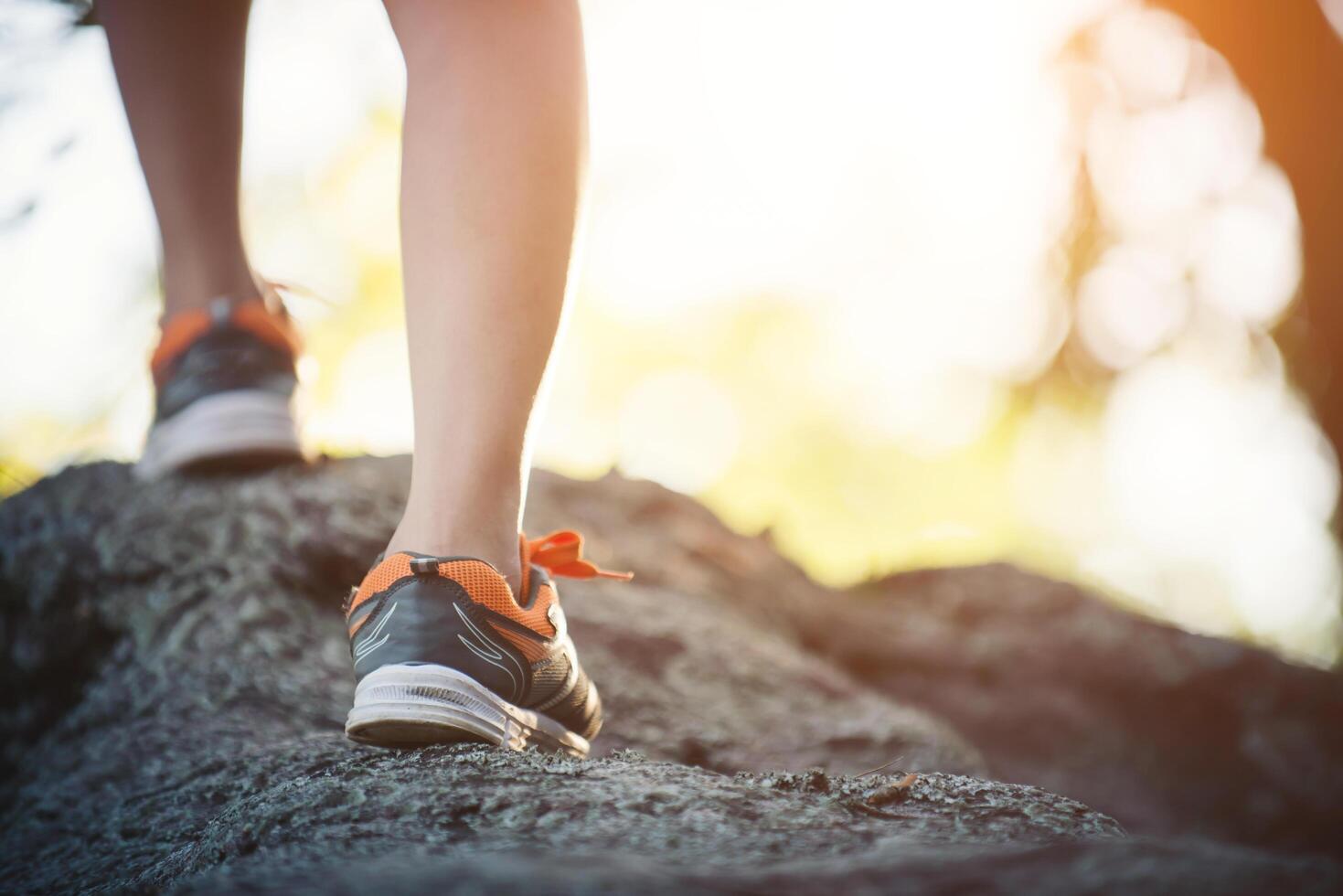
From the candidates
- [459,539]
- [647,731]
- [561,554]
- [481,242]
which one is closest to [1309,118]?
[647,731]

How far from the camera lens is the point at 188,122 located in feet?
7.46

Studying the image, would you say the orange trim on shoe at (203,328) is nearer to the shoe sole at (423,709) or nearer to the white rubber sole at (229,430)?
the white rubber sole at (229,430)

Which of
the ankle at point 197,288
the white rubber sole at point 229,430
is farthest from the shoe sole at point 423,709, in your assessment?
the ankle at point 197,288

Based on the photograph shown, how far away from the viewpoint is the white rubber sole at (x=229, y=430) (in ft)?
7.66

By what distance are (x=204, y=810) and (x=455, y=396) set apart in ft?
2.71

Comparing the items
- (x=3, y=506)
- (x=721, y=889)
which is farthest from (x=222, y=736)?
(x=3, y=506)

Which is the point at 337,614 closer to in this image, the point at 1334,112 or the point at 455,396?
the point at 455,396

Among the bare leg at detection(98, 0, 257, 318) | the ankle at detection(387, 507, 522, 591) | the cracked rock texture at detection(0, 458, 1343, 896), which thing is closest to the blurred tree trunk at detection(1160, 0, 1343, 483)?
the cracked rock texture at detection(0, 458, 1343, 896)

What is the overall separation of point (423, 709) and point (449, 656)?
0.08 metres

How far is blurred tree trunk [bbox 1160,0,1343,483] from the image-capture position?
4.65 meters

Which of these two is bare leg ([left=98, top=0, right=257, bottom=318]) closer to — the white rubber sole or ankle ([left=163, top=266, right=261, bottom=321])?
ankle ([left=163, top=266, right=261, bottom=321])

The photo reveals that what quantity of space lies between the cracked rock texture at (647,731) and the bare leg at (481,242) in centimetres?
37

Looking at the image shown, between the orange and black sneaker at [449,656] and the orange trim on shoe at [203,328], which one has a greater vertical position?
the orange trim on shoe at [203,328]

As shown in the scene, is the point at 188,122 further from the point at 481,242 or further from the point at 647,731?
the point at 647,731
